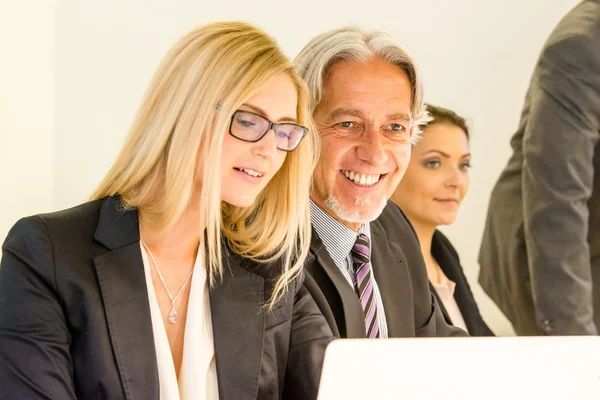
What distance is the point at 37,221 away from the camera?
1463mm

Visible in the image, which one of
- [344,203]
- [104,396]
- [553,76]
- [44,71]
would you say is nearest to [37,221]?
[104,396]

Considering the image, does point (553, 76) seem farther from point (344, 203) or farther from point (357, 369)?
point (357, 369)

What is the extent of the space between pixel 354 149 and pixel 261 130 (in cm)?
50

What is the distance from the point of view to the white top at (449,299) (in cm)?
241

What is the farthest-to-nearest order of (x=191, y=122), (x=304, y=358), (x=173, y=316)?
(x=304, y=358) < (x=173, y=316) < (x=191, y=122)

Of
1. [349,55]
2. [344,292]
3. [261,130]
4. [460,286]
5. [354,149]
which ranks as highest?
[349,55]

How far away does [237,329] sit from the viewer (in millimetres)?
1652

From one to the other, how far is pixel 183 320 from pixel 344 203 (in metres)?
0.62

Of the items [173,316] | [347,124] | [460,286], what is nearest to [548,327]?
[460,286]

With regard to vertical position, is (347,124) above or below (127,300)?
above

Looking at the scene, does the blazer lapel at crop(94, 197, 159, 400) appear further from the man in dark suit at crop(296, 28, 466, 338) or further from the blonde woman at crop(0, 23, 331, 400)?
the man in dark suit at crop(296, 28, 466, 338)

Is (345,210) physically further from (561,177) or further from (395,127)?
(561,177)

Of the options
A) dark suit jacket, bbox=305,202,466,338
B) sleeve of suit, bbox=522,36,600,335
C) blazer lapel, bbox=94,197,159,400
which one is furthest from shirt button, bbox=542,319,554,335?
blazer lapel, bbox=94,197,159,400

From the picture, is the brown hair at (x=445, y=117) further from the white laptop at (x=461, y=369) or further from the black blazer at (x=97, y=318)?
the white laptop at (x=461, y=369)
